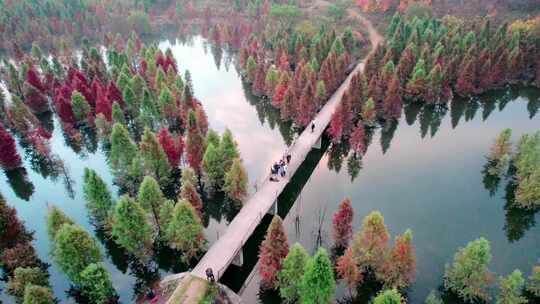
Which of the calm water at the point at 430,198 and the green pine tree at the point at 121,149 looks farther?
the green pine tree at the point at 121,149

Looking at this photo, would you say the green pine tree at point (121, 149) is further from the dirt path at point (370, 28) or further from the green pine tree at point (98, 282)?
the dirt path at point (370, 28)

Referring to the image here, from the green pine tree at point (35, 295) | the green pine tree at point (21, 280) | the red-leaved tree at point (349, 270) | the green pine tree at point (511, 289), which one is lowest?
the green pine tree at point (21, 280)

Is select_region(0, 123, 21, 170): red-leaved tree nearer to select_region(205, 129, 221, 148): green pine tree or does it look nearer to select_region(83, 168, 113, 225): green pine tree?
select_region(83, 168, 113, 225): green pine tree

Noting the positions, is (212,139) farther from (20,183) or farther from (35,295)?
(20,183)

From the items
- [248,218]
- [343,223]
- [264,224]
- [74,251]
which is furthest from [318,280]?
[74,251]

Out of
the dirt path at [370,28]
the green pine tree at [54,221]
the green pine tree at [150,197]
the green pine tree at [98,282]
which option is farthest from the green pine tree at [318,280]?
the dirt path at [370,28]

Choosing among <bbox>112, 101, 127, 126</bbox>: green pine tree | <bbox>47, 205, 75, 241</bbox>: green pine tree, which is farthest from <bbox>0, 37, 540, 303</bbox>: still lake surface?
<bbox>47, 205, 75, 241</bbox>: green pine tree

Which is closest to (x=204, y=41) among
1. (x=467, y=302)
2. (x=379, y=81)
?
(x=379, y=81)
